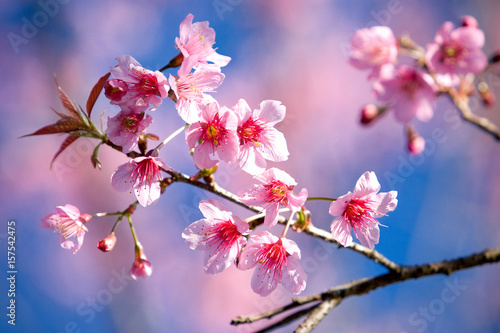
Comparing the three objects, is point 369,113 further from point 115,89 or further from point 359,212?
point 115,89

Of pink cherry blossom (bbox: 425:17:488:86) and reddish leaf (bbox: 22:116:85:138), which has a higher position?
pink cherry blossom (bbox: 425:17:488:86)

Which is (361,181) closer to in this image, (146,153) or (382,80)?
(382,80)

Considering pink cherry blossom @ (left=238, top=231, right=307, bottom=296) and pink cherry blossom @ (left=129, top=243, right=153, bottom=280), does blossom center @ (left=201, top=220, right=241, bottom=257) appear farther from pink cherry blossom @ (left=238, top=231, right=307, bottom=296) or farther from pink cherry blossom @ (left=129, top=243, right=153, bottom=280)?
pink cherry blossom @ (left=129, top=243, right=153, bottom=280)

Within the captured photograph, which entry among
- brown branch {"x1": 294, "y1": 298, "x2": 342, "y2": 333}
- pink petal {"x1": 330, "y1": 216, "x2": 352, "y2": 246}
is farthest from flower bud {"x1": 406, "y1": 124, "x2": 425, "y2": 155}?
brown branch {"x1": 294, "y1": 298, "x2": 342, "y2": 333}

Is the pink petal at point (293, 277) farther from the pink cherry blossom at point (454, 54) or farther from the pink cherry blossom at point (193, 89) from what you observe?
the pink cherry blossom at point (454, 54)

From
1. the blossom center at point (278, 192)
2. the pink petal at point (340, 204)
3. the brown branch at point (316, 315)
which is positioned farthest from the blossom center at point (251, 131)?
the brown branch at point (316, 315)

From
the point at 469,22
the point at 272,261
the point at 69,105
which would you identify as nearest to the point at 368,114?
the point at 469,22
